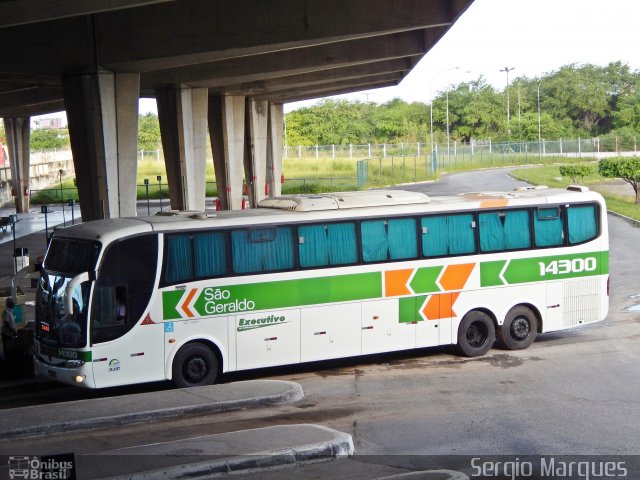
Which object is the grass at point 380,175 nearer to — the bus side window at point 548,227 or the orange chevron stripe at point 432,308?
the bus side window at point 548,227

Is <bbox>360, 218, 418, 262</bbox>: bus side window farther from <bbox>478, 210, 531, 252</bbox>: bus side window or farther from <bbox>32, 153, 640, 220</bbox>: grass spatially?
<bbox>32, 153, 640, 220</bbox>: grass

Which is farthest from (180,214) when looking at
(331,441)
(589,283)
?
(589,283)

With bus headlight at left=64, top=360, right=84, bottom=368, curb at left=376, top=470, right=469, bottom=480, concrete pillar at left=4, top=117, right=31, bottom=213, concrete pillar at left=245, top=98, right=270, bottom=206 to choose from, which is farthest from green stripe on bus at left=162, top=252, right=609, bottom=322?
concrete pillar at left=4, top=117, right=31, bottom=213

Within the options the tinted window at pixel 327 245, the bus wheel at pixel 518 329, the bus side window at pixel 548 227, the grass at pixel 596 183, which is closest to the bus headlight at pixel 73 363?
the tinted window at pixel 327 245

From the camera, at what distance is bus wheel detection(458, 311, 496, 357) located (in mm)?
18609

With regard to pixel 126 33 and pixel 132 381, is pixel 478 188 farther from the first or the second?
pixel 132 381

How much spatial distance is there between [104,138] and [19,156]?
36834 mm

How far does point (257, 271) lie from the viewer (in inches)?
651

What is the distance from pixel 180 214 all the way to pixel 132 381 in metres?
3.19

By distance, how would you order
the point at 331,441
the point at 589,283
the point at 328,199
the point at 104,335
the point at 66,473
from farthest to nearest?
the point at 589,283 → the point at 328,199 → the point at 104,335 → the point at 331,441 → the point at 66,473

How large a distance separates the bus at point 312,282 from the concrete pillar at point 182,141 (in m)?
21.0

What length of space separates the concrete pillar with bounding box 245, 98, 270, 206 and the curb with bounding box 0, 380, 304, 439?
134 feet

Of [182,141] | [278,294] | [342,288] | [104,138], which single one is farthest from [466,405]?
[182,141]

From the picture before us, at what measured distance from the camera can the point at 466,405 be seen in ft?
48.6
